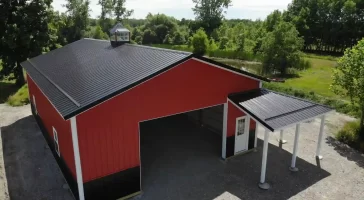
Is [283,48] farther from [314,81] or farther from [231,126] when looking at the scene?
[231,126]

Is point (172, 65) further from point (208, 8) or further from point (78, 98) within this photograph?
point (208, 8)

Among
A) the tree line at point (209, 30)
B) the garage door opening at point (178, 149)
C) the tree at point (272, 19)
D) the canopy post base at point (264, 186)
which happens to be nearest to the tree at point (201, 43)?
the tree line at point (209, 30)

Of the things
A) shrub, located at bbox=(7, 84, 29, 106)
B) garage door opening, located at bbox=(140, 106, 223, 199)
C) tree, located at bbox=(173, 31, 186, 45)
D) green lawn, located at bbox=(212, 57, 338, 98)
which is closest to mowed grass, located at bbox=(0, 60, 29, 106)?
shrub, located at bbox=(7, 84, 29, 106)

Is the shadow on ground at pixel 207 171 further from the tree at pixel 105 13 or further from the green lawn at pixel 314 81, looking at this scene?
the tree at pixel 105 13

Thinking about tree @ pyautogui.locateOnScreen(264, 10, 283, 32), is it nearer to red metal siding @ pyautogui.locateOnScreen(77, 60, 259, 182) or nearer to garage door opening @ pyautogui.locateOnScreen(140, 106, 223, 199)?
garage door opening @ pyautogui.locateOnScreen(140, 106, 223, 199)

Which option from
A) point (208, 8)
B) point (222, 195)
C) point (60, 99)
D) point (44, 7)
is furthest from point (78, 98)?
point (208, 8)

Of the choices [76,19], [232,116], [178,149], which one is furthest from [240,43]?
[232,116]
